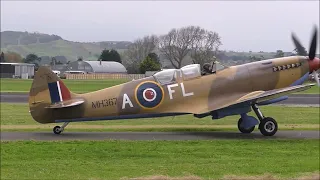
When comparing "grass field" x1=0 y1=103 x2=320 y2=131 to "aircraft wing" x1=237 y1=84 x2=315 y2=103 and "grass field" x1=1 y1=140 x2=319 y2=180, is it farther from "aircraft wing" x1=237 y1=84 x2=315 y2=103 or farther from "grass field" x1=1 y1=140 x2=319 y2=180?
"grass field" x1=1 y1=140 x2=319 y2=180

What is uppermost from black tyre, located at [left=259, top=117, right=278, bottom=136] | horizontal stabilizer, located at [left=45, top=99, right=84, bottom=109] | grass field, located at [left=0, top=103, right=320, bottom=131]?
horizontal stabilizer, located at [left=45, top=99, right=84, bottom=109]

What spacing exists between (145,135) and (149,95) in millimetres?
1294

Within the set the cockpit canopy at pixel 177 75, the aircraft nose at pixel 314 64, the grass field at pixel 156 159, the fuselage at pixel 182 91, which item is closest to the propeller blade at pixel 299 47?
the aircraft nose at pixel 314 64

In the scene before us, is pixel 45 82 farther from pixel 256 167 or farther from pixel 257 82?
pixel 256 167

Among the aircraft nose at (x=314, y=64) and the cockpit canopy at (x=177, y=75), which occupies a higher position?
the aircraft nose at (x=314, y=64)

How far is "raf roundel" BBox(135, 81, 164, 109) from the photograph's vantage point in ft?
58.5

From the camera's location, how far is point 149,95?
17875 millimetres

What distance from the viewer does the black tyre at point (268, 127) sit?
57.8 feet

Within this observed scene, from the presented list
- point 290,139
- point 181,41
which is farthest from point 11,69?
point 290,139

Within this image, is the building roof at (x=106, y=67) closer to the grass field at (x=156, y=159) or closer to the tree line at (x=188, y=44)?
the tree line at (x=188, y=44)

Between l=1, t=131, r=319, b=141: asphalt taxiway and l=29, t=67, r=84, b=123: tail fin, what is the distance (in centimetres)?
67

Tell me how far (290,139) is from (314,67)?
12.5ft

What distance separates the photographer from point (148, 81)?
59.3 ft

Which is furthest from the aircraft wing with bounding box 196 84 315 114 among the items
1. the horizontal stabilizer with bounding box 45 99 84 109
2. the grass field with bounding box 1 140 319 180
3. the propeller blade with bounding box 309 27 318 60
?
the horizontal stabilizer with bounding box 45 99 84 109
